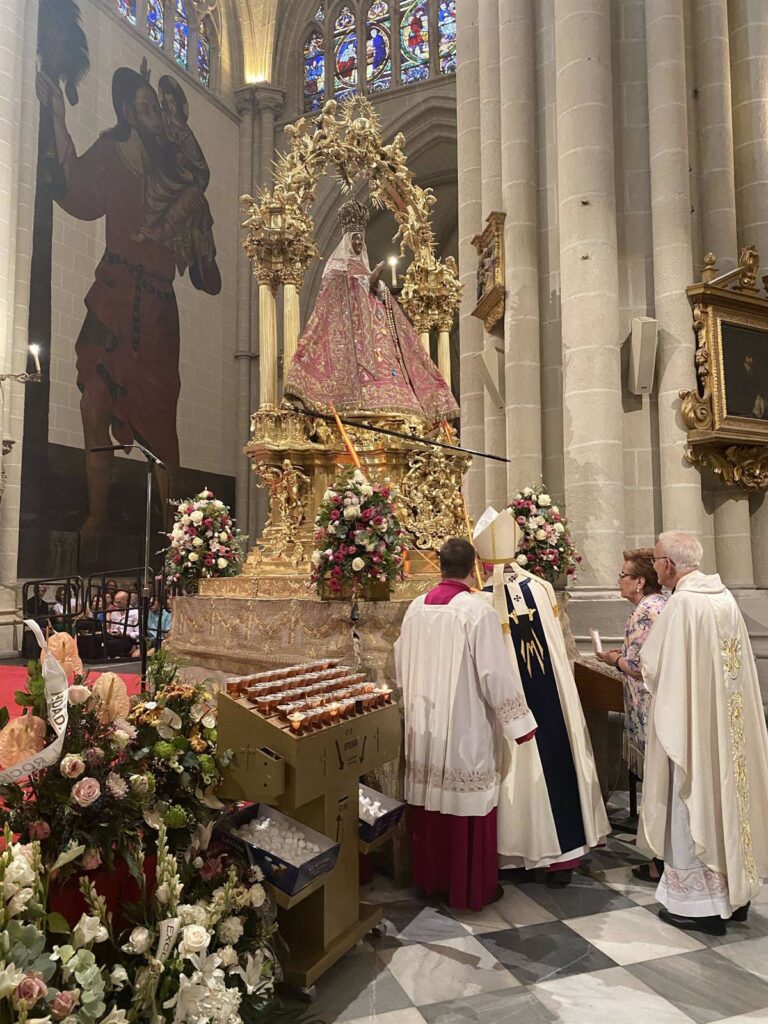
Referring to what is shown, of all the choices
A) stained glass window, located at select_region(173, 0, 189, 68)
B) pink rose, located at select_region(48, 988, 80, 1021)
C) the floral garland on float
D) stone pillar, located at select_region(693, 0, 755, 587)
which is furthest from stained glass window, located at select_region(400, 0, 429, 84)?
pink rose, located at select_region(48, 988, 80, 1021)

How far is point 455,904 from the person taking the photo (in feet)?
10.7

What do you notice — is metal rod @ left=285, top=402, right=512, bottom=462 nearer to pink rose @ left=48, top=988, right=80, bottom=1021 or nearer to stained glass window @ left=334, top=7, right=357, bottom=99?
pink rose @ left=48, top=988, right=80, bottom=1021

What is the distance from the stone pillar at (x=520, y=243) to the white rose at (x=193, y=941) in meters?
5.95

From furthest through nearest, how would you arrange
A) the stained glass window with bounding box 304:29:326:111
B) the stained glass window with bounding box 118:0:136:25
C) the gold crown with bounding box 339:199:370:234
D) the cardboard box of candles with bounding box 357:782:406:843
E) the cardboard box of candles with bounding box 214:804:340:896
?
1. the stained glass window with bounding box 304:29:326:111
2. the stained glass window with bounding box 118:0:136:25
3. the gold crown with bounding box 339:199:370:234
4. the cardboard box of candles with bounding box 357:782:406:843
5. the cardboard box of candles with bounding box 214:804:340:896

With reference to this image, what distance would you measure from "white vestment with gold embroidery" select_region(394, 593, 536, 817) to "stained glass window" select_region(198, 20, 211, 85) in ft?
58.0

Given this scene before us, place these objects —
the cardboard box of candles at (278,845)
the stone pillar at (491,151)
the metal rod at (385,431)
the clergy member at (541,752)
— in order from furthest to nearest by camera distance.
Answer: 1. the stone pillar at (491,151)
2. the metal rod at (385,431)
3. the clergy member at (541,752)
4. the cardboard box of candles at (278,845)

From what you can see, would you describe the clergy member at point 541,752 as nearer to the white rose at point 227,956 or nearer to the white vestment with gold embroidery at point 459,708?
the white vestment with gold embroidery at point 459,708

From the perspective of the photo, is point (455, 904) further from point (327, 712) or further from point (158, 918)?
point (158, 918)

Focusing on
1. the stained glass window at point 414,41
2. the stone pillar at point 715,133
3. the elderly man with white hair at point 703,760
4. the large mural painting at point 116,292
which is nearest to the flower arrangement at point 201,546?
the elderly man with white hair at point 703,760

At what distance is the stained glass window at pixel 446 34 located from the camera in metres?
17.3

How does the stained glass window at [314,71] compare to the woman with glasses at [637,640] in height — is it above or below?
above

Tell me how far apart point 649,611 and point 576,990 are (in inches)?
69.9

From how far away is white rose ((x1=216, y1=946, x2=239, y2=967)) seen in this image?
7.08 feet

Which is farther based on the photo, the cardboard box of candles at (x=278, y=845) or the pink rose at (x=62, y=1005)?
the cardboard box of candles at (x=278, y=845)
